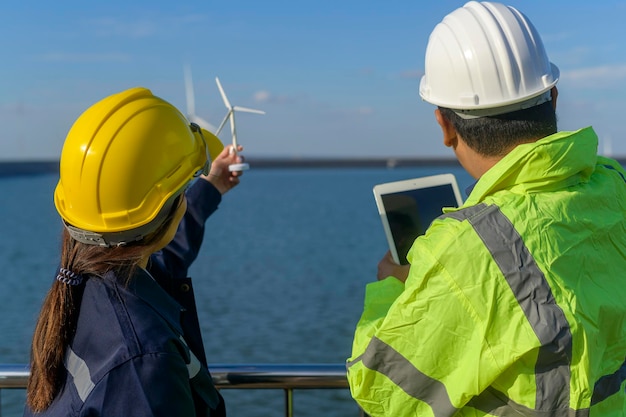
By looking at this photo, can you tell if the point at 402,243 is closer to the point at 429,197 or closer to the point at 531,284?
the point at 429,197

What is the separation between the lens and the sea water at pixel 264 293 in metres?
9.88

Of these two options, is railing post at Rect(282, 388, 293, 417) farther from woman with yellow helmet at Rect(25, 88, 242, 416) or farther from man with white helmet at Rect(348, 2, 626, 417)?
man with white helmet at Rect(348, 2, 626, 417)

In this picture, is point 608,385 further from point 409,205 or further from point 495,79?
point 409,205

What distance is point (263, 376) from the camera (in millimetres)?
2920

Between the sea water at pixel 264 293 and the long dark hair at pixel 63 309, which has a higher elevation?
the long dark hair at pixel 63 309

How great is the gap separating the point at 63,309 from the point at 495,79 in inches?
52.8

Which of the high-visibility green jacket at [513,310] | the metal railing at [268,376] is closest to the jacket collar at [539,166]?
the high-visibility green jacket at [513,310]

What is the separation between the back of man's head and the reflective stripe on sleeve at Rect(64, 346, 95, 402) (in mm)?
1217

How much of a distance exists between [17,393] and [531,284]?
8364mm

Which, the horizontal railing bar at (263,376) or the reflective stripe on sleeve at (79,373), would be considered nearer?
the reflective stripe on sleeve at (79,373)

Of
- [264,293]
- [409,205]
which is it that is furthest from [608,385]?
[264,293]

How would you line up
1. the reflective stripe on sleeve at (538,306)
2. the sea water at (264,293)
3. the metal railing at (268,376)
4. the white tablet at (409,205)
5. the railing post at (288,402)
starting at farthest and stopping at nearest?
the sea water at (264,293)
the railing post at (288,402)
the metal railing at (268,376)
the white tablet at (409,205)
the reflective stripe on sleeve at (538,306)

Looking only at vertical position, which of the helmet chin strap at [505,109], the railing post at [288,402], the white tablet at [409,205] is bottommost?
the railing post at [288,402]

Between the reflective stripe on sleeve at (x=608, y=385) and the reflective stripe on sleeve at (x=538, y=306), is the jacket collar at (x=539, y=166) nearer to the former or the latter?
the reflective stripe on sleeve at (x=538, y=306)
